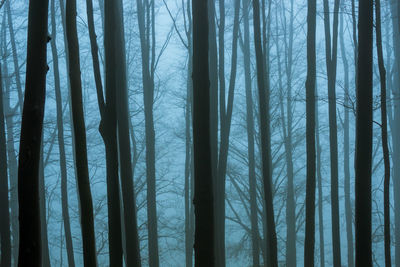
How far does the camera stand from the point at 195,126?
16.3ft

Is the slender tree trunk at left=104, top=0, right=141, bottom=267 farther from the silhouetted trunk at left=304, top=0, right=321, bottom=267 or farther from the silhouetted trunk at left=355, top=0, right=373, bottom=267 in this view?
the silhouetted trunk at left=355, top=0, right=373, bottom=267

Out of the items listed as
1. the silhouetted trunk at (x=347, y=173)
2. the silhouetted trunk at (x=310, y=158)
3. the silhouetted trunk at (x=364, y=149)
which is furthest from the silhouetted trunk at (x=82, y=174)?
the silhouetted trunk at (x=347, y=173)

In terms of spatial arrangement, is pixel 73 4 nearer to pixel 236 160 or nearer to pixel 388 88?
pixel 236 160

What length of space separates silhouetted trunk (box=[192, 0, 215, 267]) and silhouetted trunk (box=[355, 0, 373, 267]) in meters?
1.59

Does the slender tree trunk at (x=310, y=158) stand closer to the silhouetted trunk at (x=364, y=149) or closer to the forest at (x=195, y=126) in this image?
the forest at (x=195, y=126)

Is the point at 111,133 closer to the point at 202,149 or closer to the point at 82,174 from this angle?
the point at 82,174

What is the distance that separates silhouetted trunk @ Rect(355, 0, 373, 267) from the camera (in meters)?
4.95

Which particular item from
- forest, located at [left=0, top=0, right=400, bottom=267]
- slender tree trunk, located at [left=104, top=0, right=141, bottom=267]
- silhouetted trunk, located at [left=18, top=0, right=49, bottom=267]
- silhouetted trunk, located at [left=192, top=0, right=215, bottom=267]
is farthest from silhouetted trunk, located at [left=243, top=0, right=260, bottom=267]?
silhouetted trunk, located at [left=18, top=0, right=49, bottom=267]

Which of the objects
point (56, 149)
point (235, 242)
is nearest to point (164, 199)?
point (235, 242)

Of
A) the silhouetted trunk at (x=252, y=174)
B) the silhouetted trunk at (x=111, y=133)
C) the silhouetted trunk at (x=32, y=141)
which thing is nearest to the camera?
the silhouetted trunk at (x=32, y=141)

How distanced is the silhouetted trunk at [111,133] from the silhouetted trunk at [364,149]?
9.06 ft

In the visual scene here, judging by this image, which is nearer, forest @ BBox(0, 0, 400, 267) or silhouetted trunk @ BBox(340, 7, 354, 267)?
forest @ BBox(0, 0, 400, 267)

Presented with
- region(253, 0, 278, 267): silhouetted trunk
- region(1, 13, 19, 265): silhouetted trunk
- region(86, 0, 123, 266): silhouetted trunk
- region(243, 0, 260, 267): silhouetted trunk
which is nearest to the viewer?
region(86, 0, 123, 266): silhouetted trunk

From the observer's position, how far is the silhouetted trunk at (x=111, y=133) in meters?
5.66
